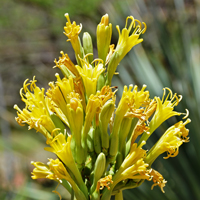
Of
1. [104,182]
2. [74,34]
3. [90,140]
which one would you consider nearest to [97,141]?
[90,140]

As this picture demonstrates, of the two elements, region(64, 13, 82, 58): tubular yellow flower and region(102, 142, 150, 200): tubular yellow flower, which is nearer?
region(102, 142, 150, 200): tubular yellow flower

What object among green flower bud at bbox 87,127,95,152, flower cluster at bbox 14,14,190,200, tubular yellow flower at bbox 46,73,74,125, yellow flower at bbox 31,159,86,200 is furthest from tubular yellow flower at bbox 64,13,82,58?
yellow flower at bbox 31,159,86,200

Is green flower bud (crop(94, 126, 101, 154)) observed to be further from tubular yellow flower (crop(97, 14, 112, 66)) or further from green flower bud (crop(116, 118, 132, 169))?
tubular yellow flower (crop(97, 14, 112, 66))

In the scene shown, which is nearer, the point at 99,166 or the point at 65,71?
the point at 99,166

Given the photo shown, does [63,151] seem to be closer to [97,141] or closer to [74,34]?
[97,141]

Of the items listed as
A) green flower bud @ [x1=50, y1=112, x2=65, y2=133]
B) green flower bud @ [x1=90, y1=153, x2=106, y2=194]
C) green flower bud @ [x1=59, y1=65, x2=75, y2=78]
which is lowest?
green flower bud @ [x1=90, y1=153, x2=106, y2=194]

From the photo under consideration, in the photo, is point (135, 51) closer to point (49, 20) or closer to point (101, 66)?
point (101, 66)

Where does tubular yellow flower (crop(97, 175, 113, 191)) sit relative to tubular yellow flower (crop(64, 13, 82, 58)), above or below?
below

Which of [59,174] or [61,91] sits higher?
[61,91]
